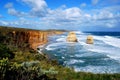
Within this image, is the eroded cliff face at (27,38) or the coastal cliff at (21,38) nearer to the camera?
the coastal cliff at (21,38)

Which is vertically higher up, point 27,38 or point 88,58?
point 27,38

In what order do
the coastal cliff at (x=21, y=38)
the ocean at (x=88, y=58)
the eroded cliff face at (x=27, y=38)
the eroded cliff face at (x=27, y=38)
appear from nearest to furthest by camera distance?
the ocean at (x=88, y=58), the coastal cliff at (x=21, y=38), the eroded cliff face at (x=27, y=38), the eroded cliff face at (x=27, y=38)

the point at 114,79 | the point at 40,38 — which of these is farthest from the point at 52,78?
the point at 40,38

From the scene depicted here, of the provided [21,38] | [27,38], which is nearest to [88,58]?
[21,38]

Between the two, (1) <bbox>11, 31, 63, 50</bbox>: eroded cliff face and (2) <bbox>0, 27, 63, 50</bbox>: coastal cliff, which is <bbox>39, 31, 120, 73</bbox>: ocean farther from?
(1) <bbox>11, 31, 63, 50</bbox>: eroded cliff face

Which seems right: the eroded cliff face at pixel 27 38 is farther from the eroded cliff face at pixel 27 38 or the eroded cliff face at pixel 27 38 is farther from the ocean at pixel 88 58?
the ocean at pixel 88 58

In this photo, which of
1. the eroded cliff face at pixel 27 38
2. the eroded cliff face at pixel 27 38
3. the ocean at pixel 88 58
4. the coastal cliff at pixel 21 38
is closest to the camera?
the ocean at pixel 88 58

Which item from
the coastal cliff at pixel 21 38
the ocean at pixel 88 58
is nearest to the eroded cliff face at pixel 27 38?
the coastal cliff at pixel 21 38

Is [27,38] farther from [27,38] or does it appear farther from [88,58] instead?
[88,58]

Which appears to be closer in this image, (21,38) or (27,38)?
(21,38)

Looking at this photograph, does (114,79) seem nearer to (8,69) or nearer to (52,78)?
(52,78)

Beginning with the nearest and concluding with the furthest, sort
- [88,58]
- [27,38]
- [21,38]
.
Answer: [88,58] → [21,38] → [27,38]

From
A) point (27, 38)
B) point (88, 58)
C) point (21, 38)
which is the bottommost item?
point (88, 58)

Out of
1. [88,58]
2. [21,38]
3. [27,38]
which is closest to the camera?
[88,58]
